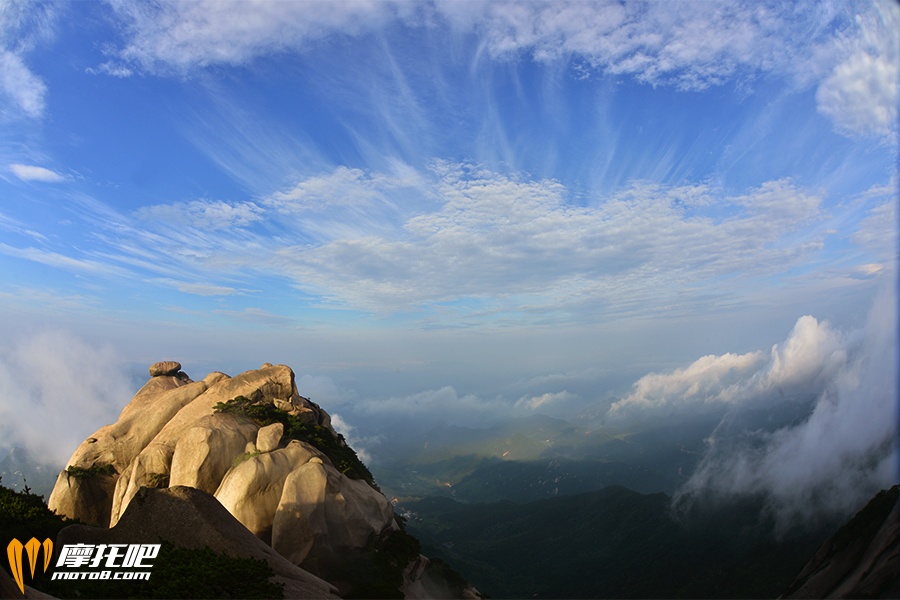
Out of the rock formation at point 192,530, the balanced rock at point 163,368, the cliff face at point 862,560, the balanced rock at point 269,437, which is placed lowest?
the cliff face at point 862,560

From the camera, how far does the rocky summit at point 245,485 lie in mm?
29391

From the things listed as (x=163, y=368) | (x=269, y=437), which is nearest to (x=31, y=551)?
(x=269, y=437)

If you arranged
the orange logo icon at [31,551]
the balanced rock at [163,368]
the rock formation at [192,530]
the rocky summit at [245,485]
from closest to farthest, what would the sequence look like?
1. the orange logo icon at [31,551]
2. the rock formation at [192,530]
3. the rocky summit at [245,485]
4. the balanced rock at [163,368]

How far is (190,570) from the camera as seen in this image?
23.5 m

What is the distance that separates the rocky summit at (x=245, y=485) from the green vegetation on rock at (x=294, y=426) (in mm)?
163

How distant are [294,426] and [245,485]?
11.0 m

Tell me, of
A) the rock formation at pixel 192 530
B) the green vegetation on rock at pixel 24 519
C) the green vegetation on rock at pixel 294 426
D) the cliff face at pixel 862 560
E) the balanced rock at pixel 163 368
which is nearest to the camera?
the green vegetation on rock at pixel 24 519

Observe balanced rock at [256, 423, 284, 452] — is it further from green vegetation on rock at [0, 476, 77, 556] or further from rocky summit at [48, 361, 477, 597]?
green vegetation on rock at [0, 476, 77, 556]

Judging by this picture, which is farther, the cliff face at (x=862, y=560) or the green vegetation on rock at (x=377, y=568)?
the cliff face at (x=862, y=560)

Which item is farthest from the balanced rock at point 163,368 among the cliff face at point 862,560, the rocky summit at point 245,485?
the cliff face at point 862,560

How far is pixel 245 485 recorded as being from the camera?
41250 mm

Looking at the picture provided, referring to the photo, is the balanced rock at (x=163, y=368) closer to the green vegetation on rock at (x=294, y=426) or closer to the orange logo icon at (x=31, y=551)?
the green vegetation on rock at (x=294, y=426)

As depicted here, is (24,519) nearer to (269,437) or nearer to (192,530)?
(192,530)

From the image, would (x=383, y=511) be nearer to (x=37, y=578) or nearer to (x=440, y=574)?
(x=440, y=574)
